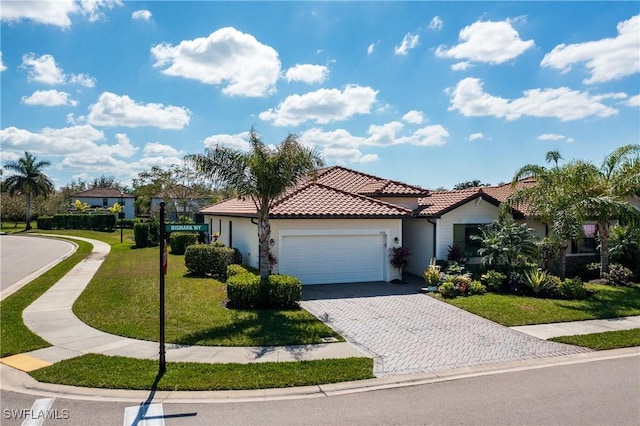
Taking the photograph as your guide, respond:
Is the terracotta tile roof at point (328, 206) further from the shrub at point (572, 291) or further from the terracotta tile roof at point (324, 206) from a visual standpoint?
the shrub at point (572, 291)

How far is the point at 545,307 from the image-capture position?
502 inches

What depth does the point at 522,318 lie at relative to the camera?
1161 cm

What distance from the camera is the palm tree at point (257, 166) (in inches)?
474

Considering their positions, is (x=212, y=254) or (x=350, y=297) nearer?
(x=350, y=297)

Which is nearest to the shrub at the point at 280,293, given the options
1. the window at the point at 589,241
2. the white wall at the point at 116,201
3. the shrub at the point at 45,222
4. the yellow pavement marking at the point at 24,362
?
the yellow pavement marking at the point at 24,362

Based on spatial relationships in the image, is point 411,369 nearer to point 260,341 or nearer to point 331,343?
point 331,343

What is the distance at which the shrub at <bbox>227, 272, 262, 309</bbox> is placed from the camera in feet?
39.3

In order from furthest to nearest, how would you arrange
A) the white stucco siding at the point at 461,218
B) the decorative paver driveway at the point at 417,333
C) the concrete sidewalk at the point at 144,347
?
the white stucco siding at the point at 461,218 → the decorative paver driveway at the point at 417,333 → the concrete sidewalk at the point at 144,347

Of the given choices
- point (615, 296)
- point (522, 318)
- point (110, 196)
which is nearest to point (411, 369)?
point (522, 318)

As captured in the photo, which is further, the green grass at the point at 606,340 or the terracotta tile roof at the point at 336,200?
the terracotta tile roof at the point at 336,200

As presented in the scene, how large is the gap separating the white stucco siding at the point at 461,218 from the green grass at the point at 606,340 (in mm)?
7834

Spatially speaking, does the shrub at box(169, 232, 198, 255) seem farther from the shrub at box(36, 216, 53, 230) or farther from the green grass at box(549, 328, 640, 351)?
the shrub at box(36, 216, 53, 230)

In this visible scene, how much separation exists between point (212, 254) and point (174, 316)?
273 inches

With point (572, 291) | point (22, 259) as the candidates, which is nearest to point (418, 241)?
point (572, 291)
